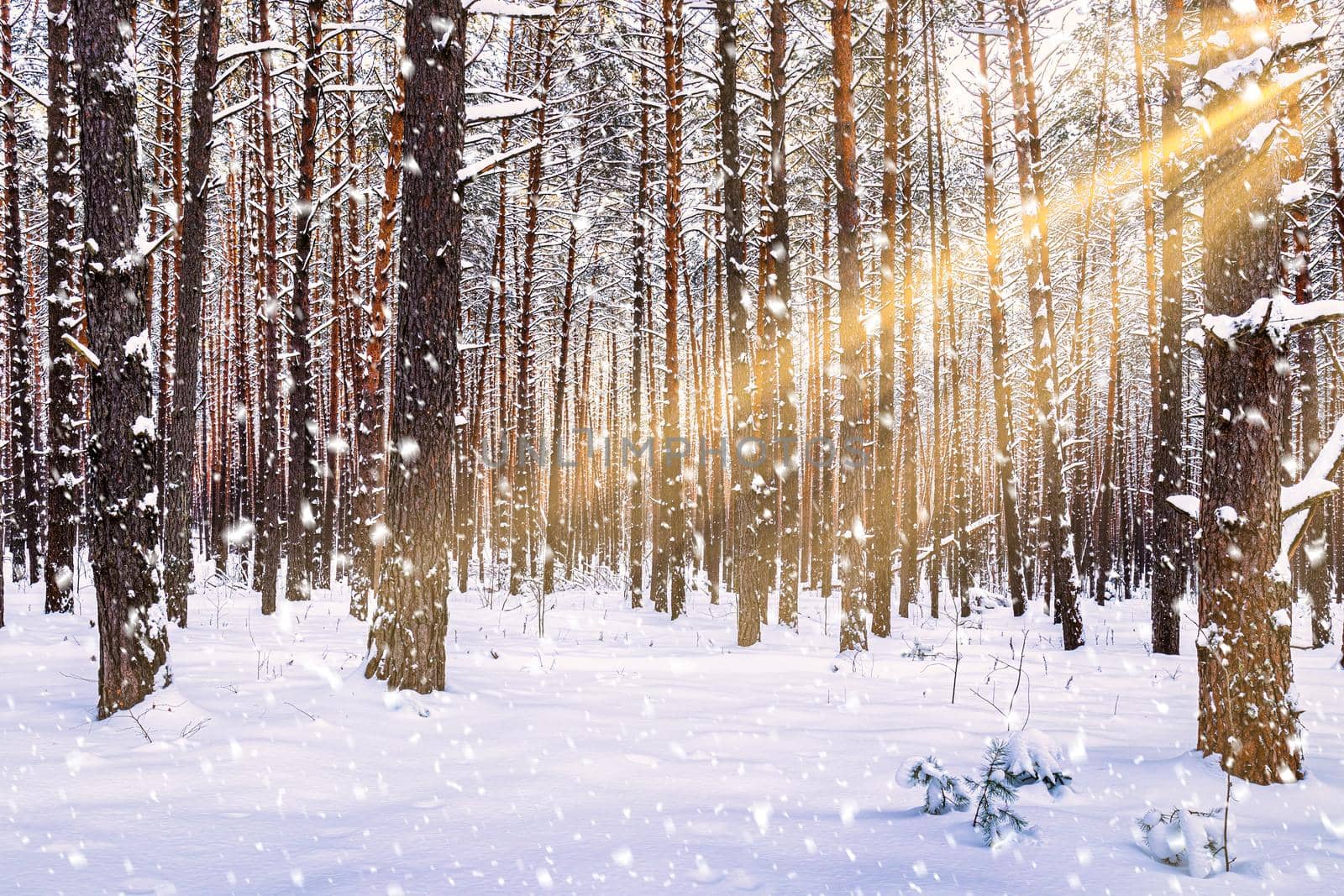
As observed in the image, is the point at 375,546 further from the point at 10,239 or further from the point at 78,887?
the point at 78,887

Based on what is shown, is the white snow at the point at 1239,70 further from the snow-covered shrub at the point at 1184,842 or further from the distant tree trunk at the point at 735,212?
the distant tree trunk at the point at 735,212

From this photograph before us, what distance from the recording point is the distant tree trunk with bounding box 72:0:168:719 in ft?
15.8

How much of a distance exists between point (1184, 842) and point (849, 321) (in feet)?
21.5

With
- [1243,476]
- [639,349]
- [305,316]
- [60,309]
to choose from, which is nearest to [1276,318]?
[1243,476]

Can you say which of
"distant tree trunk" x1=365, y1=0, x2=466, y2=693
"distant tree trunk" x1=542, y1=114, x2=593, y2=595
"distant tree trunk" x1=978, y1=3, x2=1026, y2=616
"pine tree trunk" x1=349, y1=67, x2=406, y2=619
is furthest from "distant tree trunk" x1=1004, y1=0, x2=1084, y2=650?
"pine tree trunk" x1=349, y1=67, x2=406, y2=619

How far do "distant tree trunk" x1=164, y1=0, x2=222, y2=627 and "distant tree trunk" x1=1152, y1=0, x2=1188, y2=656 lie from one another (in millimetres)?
11241

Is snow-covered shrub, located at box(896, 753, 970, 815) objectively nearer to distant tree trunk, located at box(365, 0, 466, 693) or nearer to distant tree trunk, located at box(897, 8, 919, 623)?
distant tree trunk, located at box(365, 0, 466, 693)

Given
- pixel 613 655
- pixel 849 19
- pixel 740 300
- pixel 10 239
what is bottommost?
pixel 613 655

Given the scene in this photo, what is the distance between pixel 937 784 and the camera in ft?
11.4

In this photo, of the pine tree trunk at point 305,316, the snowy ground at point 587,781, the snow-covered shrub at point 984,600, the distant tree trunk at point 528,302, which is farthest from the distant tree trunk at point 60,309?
the snow-covered shrub at point 984,600

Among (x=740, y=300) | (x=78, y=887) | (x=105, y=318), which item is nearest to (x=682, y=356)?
(x=740, y=300)

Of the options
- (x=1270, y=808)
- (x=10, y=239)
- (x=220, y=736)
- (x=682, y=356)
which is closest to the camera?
(x=1270, y=808)

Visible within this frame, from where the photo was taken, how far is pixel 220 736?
4516mm

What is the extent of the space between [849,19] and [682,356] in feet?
89.7
